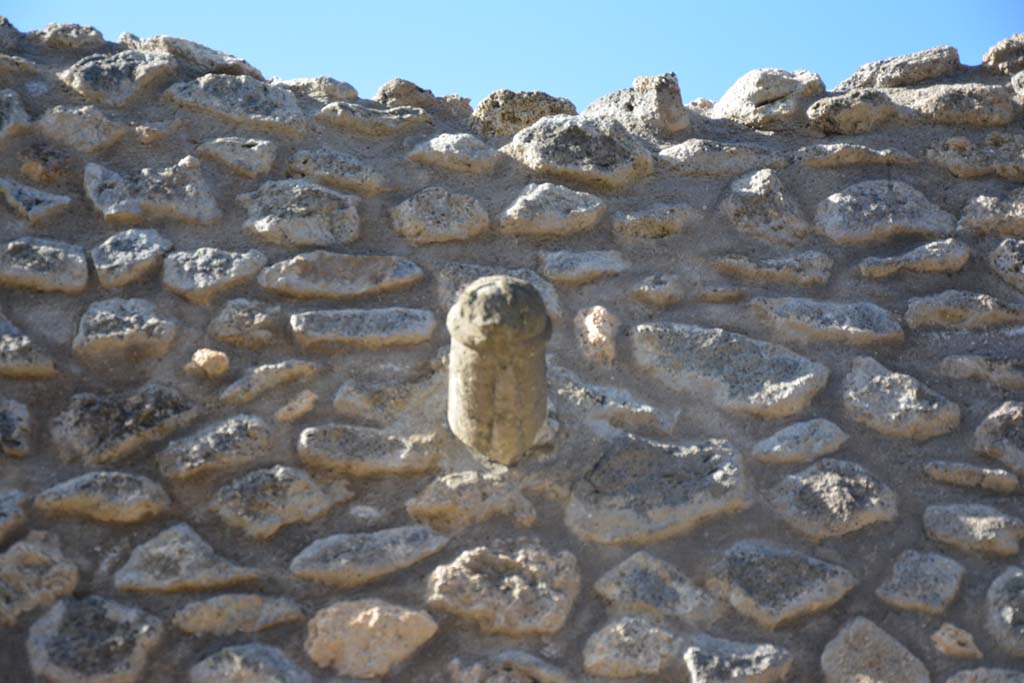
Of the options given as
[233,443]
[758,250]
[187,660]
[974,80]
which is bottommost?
[187,660]

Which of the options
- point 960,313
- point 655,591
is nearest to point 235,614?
point 655,591

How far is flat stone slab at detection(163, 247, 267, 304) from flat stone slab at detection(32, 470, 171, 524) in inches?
23.2

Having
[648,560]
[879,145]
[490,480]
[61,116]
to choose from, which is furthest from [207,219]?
[879,145]

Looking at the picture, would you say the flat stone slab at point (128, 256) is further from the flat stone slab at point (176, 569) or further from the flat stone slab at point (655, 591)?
→ the flat stone slab at point (655, 591)

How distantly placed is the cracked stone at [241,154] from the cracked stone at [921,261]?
5.68 feet

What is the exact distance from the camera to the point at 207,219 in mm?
3221

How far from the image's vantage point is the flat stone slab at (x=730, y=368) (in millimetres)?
2961

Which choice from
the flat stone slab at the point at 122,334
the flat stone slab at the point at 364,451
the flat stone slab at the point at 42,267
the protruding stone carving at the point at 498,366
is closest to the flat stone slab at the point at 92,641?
the flat stone slab at the point at 364,451

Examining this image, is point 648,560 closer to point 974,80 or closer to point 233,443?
point 233,443

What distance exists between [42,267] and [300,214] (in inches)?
26.9

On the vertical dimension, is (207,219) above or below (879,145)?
below

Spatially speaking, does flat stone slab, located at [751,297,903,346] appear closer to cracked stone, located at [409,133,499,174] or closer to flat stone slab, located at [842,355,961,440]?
flat stone slab, located at [842,355,961,440]

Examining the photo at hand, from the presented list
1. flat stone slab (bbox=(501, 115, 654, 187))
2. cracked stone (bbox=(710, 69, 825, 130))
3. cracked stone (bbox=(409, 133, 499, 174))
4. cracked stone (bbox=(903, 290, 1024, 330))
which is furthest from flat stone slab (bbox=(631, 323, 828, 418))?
cracked stone (bbox=(710, 69, 825, 130))

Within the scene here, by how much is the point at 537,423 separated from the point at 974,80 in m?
2.12
